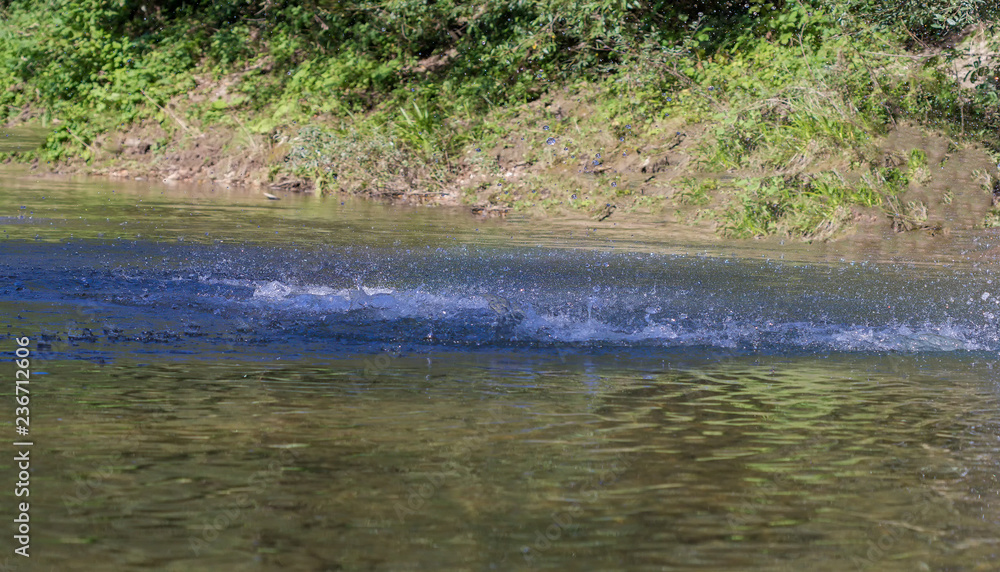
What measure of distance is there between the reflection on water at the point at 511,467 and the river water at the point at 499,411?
2 centimetres

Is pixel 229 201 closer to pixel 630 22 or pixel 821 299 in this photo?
pixel 630 22

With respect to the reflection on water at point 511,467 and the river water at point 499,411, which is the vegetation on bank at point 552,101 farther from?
the reflection on water at point 511,467

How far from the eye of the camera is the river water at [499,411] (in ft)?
12.8

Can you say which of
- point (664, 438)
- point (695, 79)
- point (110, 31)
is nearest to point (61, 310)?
point (664, 438)

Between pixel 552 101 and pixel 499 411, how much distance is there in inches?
546

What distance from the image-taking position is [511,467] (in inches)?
185

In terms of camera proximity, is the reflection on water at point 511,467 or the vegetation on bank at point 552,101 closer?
the reflection on water at point 511,467

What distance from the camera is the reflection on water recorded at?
150 inches

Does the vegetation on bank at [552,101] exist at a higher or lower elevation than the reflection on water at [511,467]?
higher

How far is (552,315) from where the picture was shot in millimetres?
8273

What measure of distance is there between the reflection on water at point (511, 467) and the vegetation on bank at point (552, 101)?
26.5 feet

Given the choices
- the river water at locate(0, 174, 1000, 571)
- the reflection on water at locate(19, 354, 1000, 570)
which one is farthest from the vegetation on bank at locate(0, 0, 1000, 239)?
the reflection on water at locate(19, 354, 1000, 570)

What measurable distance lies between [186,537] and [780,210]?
1137cm

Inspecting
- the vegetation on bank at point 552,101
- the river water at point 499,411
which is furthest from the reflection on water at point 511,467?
the vegetation on bank at point 552,101
